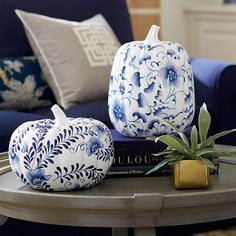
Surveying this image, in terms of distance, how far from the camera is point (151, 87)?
1399mm

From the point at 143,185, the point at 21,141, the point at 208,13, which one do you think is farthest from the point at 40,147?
the point at 208,13

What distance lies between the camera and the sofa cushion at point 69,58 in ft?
7.73

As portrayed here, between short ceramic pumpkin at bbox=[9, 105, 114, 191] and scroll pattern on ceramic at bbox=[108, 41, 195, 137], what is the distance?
0.13 meters

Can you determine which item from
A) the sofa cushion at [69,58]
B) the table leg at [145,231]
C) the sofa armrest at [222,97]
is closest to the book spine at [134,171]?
the table leg at [145,231]

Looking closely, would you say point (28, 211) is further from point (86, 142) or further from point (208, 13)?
point (208, 13)

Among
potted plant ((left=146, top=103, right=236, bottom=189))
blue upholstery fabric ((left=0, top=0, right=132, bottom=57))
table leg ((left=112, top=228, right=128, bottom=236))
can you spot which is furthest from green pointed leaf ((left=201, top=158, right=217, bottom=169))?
blue upholstery fabric ((left=0, top=0, right=132, bottom=57))

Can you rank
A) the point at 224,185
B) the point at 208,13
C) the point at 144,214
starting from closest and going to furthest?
the point at 144,214 < the point at 224,185 < the point at 208,13

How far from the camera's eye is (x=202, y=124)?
4.44 ft

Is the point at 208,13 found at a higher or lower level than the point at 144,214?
lower

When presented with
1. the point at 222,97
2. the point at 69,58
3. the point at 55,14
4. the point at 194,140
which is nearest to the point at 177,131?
the point at 194,140

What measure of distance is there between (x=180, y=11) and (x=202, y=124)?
221 cm

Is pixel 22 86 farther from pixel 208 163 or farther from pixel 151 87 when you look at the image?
pixel 208 163

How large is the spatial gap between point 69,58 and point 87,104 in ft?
0.63

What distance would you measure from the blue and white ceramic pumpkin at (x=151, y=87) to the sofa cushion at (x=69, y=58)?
908mm
